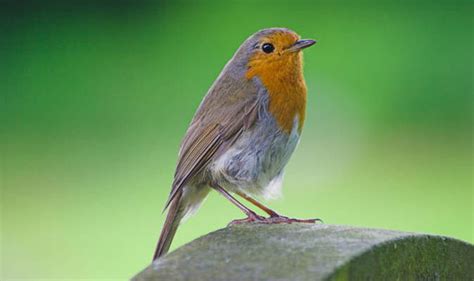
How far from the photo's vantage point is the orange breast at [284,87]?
386 centimetres

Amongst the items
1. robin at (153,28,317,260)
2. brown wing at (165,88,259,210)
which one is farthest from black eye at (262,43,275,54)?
brown wing at (165,88,259,210)

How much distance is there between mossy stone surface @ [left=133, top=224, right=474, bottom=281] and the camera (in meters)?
2.18

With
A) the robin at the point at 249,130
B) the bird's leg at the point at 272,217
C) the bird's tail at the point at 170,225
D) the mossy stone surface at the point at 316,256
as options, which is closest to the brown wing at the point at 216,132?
the robin at the point at 249,130

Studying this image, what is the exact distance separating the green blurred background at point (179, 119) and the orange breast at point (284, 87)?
143cm

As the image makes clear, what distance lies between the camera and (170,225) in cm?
369

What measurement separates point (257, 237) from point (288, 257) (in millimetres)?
289

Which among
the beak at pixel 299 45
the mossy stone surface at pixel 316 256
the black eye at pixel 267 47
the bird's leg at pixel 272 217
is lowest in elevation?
the mossy stone surface at pixel 316 256

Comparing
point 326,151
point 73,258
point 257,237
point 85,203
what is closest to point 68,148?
point 85,203

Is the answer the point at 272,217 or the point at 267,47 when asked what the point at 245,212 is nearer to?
the point at 272,217

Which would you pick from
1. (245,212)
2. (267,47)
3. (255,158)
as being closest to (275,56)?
(267,47)

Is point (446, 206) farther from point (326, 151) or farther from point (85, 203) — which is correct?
point (85, 203)

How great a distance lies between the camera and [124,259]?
511 cm

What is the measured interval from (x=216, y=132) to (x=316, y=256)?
5.49 ft

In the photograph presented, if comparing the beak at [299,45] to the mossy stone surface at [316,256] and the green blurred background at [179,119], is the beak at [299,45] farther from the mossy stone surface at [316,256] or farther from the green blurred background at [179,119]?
the green blurred background at [179,119]
